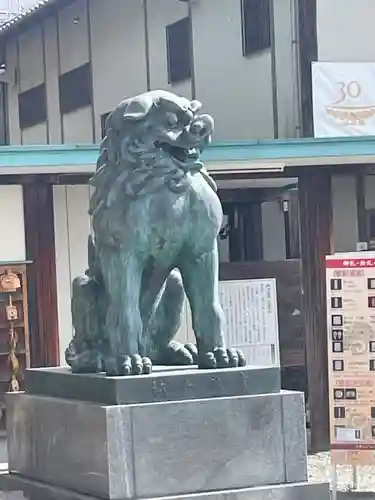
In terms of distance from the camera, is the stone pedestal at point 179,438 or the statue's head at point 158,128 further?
the statue's head at point 158,128

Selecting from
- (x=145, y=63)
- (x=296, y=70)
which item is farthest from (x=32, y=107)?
(x=296, y=70)

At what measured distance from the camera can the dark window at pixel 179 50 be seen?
17891 mm

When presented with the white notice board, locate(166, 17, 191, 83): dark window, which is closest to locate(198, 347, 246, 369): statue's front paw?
the white notice board

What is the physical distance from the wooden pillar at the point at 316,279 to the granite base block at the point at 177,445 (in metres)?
7.42

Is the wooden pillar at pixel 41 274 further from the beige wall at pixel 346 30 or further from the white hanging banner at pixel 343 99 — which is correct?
the beige wall at pixel 346 30

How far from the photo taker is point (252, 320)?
42.7ft

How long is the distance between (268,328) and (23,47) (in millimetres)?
12171

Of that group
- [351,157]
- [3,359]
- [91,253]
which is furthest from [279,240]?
[91,253]

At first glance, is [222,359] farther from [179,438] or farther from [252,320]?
[252,320]

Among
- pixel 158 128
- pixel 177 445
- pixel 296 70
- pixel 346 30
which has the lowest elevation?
pixel 177 445

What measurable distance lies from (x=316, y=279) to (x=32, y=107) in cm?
1189

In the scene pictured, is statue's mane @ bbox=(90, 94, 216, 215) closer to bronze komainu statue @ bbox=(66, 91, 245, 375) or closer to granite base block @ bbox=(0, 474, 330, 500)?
bronze komainu statue @ bbox=(66, 91, 245, 375)

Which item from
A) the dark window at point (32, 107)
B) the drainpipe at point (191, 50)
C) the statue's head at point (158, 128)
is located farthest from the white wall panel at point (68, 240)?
the dark window at point (32, 107)

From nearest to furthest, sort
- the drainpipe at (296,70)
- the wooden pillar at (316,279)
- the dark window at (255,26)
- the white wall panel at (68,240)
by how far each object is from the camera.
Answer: the white wall panel at (68,240)
the wooden pillar at (316,279)
the drainpipe at (296,70)
the dark window at (255,26)
